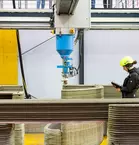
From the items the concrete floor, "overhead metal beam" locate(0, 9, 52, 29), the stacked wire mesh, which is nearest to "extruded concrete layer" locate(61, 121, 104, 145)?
the stacked wire mesh

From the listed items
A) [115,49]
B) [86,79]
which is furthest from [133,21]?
[86,79]

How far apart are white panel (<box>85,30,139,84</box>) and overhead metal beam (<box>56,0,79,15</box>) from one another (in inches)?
115

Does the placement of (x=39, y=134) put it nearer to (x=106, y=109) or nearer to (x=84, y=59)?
(x=84, y=59)

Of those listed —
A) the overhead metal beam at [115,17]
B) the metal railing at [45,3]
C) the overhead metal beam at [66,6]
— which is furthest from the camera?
the metal railing at [45,3]

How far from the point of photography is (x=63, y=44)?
12.6 ft

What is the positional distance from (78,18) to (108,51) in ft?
9.51

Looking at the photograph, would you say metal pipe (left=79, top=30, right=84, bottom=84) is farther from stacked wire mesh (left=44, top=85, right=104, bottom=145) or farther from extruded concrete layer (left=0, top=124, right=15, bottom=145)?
extruded concrete layer (left=0, top=124, right=15, bottom=145)

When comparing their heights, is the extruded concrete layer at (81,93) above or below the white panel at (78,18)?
below

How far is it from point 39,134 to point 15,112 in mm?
3650

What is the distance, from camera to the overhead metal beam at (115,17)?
16.5ft

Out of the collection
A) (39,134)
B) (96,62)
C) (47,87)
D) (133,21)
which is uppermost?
(133,21)

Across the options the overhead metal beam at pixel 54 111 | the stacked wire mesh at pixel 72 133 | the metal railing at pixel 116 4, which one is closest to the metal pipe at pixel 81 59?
the metal railing at pixel 116 4

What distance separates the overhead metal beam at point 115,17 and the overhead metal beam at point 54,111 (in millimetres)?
3614

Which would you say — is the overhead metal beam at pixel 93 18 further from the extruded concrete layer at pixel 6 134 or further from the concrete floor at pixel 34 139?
the extruded concrete layer at pixel 6 134
